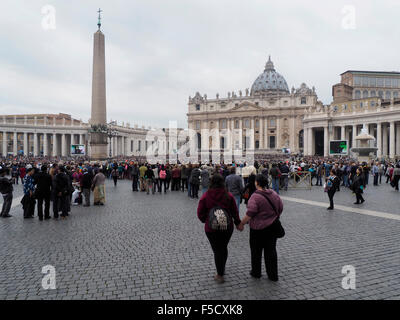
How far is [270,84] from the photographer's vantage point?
11112cm

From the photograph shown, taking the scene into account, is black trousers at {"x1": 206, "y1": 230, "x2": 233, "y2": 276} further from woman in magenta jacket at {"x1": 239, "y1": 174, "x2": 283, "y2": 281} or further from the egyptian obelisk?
the egyptian obelisk

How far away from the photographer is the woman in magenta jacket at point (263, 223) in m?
4.14

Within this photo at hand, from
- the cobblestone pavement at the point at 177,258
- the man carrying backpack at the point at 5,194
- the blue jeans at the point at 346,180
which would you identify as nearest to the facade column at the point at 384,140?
the blue jeans at the point at 346,180

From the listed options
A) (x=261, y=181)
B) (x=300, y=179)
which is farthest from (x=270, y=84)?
(x=261, y=181)

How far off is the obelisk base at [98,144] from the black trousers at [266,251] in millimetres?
21999

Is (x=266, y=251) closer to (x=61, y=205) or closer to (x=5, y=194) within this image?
(x=61, y=205)

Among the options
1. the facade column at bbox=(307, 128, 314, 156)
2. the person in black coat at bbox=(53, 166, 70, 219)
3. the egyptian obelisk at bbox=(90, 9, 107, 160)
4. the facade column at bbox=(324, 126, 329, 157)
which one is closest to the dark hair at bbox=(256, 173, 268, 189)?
the person in black coat at bbox=(53, 166, 70, 219)

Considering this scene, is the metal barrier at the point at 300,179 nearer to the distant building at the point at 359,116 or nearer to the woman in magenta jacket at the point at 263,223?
the woman in magenta jacket at the point at 263,223

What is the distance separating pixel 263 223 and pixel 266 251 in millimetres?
423

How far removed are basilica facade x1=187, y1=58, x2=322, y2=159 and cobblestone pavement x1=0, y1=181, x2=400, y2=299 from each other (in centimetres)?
7461

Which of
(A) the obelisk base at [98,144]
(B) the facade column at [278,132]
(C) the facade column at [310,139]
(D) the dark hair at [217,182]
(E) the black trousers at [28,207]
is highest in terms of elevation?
(B) the facade column at [278,132]

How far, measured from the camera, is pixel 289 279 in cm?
421
